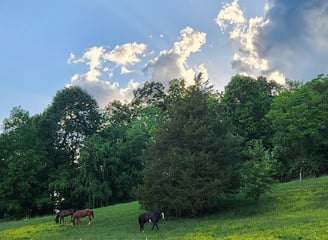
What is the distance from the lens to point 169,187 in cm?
3806

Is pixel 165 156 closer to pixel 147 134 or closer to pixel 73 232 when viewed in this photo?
pixel 73 232

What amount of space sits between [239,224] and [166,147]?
12332 mm

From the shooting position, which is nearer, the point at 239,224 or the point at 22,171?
the point at 239,224

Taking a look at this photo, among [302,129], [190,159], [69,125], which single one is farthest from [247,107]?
[190,159]

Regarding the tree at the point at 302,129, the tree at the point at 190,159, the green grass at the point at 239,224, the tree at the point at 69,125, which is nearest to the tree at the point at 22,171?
the tree at the point at 69,125

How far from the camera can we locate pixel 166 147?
41.0 metres

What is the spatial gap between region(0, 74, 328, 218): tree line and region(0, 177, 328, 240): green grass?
2.07 meters

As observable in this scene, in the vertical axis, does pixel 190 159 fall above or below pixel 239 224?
above

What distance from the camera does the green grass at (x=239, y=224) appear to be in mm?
26463

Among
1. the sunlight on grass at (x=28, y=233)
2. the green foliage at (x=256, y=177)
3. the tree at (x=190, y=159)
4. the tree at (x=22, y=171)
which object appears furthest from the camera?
the tree at (x=22, y=171)

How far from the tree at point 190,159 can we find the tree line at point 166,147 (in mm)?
99

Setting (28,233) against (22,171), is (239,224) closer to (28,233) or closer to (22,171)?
(28,233)

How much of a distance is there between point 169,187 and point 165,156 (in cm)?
337

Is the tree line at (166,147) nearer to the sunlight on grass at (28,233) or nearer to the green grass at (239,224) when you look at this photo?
the green grass at (239,224)
